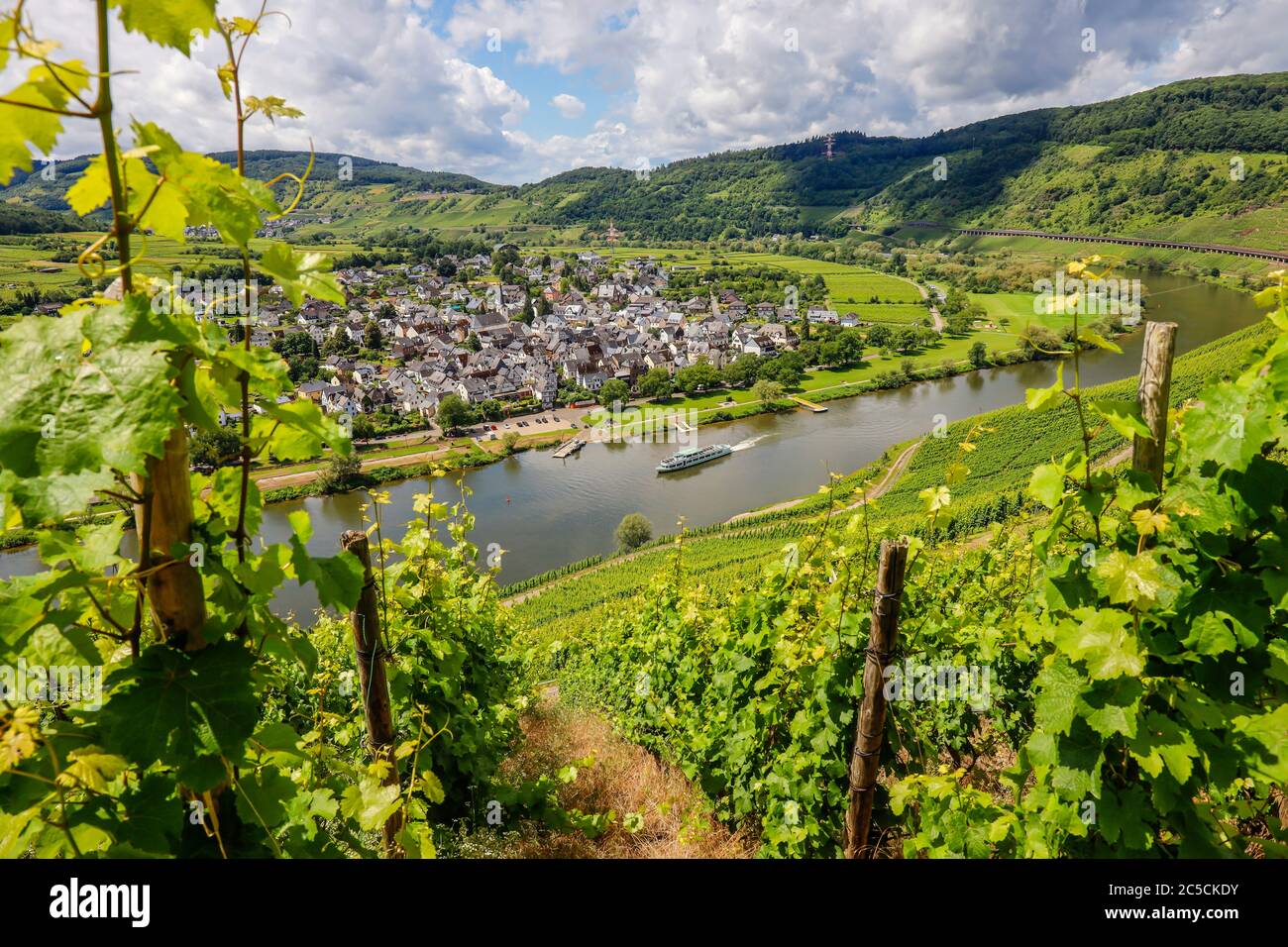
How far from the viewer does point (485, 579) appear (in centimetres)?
441

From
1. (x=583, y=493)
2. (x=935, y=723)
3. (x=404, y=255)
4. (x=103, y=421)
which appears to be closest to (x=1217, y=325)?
(x=583, y=493)

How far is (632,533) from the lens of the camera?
25.7m

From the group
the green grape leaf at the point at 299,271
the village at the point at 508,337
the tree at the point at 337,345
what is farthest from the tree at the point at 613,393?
the green grape leaf at the point at 299,271

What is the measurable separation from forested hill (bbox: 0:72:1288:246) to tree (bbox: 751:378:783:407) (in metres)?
61.2

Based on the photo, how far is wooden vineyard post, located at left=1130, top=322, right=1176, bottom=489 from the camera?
1887 millimetres

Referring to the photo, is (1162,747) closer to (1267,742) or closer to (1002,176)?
(1267,742)

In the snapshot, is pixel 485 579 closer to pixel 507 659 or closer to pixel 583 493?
pixel 507 659

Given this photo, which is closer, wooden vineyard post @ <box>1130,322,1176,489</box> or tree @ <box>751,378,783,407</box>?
wooden vineyard post @ <box>1130,322,1176,489</box>

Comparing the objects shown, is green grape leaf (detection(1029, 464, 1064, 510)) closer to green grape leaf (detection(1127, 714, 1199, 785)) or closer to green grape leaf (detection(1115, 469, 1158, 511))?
green grape leaf (detection(1115, 469, 1158, 511))

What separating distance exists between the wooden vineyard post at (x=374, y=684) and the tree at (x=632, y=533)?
23124mm

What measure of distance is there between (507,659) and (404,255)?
106954mm

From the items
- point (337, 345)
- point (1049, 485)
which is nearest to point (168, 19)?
point (1049, 485)

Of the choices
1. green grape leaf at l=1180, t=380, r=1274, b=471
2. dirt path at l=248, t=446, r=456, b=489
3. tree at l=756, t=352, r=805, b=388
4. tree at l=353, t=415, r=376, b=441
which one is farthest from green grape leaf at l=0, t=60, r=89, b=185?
tree at l=756, t=352, r=805, b=388

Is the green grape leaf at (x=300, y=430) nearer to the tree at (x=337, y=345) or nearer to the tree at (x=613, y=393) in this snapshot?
the tree at (x=613, y=393)
